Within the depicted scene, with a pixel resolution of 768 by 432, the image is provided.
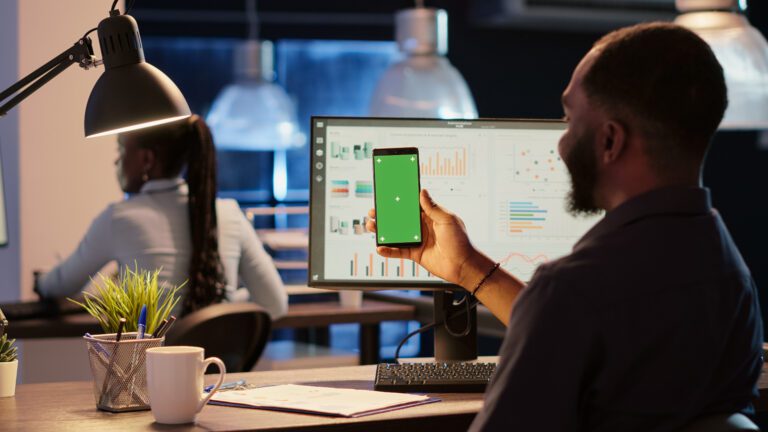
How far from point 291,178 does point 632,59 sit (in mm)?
5667

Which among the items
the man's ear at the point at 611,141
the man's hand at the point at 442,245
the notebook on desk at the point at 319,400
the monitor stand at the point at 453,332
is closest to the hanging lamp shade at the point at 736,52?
the monitor stand at the point at 453,332

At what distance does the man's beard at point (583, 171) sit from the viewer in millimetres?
1305

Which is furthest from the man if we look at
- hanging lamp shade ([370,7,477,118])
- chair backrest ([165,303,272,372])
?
hanging lamp shade ([370,7,477,118])

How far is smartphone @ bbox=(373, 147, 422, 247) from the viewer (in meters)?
1.88

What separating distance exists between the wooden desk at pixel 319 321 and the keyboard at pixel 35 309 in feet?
0.08

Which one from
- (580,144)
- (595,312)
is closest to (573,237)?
(580,144)

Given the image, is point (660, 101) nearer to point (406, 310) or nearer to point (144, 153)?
point (144, 153)

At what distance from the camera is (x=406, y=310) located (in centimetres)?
386

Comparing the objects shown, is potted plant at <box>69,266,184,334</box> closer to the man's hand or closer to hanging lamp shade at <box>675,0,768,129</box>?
the man's hand

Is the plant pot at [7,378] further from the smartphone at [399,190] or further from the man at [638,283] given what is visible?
the man at [638,283]

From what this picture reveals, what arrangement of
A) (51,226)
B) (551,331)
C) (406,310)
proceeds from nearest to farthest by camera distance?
(551,331) < (51,226) < (406,310)

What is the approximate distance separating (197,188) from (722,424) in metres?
2.09

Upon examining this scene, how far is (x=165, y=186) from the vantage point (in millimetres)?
3018

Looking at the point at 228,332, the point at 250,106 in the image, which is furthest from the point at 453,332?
the point at 250,106
